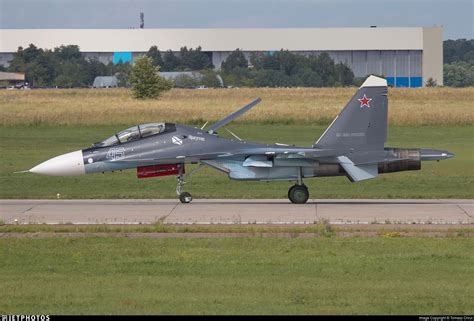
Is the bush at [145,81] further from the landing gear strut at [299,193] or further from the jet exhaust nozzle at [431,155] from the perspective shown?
the jet exhaust nozzle at [431,155]

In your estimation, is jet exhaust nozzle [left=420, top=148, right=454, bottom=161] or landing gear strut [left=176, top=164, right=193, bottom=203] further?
landing gear strut [left=176, top=164, right=193, bottom=203]

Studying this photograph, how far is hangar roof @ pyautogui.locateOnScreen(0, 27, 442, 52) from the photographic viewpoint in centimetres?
15862

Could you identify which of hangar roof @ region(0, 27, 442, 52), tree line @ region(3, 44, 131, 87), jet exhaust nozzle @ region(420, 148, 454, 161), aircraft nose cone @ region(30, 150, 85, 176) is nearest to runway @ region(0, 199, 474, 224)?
aircraft nose cone @ region(30, 150, 85, 176)

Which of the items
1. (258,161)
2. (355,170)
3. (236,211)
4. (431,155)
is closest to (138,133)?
(258,161)

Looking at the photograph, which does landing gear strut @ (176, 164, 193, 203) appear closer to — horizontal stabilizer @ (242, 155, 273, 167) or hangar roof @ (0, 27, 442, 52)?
horizontal stabilizer @ (242, 155, 273, 167)

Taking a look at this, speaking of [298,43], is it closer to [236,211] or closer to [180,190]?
[180,190]

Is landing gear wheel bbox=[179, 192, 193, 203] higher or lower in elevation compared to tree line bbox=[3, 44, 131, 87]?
lower

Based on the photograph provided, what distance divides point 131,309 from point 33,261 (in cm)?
413

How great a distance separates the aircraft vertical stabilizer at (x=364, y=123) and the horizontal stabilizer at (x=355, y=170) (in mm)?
420

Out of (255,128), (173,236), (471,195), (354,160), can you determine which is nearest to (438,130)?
(255,128)

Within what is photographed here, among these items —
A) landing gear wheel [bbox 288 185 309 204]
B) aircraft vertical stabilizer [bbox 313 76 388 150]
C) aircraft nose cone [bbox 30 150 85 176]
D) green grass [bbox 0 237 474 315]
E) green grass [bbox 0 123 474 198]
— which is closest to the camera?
green grass [bbox 0 237 474 315]

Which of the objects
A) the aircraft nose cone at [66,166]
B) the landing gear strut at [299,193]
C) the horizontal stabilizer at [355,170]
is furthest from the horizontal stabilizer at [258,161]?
the aircraft nose cone at [66,166]

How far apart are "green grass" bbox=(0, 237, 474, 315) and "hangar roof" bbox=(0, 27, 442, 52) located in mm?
142104

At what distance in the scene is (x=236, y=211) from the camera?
2344 centimetres
